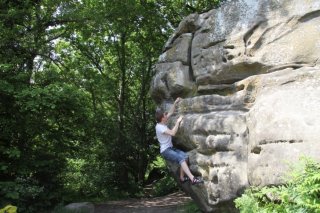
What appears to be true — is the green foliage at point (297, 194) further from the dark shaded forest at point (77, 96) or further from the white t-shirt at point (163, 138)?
the dark shaded forest at point (77, 96)

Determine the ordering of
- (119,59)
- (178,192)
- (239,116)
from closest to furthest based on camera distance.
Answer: (239,116) → (178,192) → (119,59)

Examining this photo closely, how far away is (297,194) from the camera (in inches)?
184

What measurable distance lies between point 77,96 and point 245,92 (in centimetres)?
473

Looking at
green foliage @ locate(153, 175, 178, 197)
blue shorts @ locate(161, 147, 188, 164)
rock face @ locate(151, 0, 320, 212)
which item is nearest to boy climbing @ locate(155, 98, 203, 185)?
blue shorts @ locate(161, 147, 188, 164)

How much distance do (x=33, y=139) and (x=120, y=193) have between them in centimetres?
440

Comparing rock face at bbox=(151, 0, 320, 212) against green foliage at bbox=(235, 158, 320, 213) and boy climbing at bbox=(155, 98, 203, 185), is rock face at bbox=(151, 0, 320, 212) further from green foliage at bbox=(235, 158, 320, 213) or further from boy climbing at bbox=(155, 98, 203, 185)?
green foliage at bbox=(235, 158, 320, 213)

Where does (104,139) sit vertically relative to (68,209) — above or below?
above

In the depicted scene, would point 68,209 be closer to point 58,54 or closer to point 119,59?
point 58,54

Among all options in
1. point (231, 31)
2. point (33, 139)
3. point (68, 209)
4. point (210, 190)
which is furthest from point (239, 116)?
point (33, 139)

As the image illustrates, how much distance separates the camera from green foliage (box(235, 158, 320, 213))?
4480 mm

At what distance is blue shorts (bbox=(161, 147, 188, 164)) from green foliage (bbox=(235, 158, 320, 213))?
9.62ft

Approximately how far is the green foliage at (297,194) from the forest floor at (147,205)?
519 cm

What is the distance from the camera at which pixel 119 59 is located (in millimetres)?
17266

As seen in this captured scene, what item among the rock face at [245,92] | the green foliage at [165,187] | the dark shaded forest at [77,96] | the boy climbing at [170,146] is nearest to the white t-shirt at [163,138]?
the boy climbing at [170,146]
